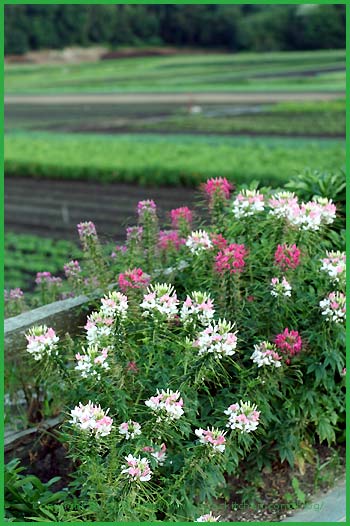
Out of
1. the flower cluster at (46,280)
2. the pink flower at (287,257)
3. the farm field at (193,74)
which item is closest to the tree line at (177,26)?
the farm field at (193,74)

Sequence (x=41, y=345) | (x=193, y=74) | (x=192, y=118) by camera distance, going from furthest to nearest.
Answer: (x=193, y=74), (x=192, y=118), (x=41, y=345)

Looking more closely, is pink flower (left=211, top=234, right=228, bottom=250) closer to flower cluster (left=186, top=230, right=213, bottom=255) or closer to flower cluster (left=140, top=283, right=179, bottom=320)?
flower cluster (left=186, top=230, right=213, bottom=255)

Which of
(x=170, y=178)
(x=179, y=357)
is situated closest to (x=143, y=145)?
(x=170, y=178)

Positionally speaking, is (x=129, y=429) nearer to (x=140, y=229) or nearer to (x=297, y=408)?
(x=297, y=408)

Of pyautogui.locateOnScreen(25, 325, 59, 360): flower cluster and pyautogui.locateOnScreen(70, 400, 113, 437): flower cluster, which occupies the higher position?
pyautogui.locateOnScreen(25, 325, 59, 360): flower cluster

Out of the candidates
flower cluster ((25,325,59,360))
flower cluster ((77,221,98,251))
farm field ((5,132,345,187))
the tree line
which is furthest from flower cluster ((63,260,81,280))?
the tree line

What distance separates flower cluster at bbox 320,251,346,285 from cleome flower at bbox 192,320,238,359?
97 centimetres

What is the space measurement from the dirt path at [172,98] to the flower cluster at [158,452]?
34.4m

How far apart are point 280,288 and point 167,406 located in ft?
3.30

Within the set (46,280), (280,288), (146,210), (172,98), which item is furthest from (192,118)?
(280,288)

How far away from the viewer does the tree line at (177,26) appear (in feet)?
268

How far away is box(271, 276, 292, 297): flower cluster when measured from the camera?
4.01 m

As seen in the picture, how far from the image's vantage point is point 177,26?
89000 millimetres

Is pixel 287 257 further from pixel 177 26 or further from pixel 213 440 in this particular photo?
pixel 177 26
